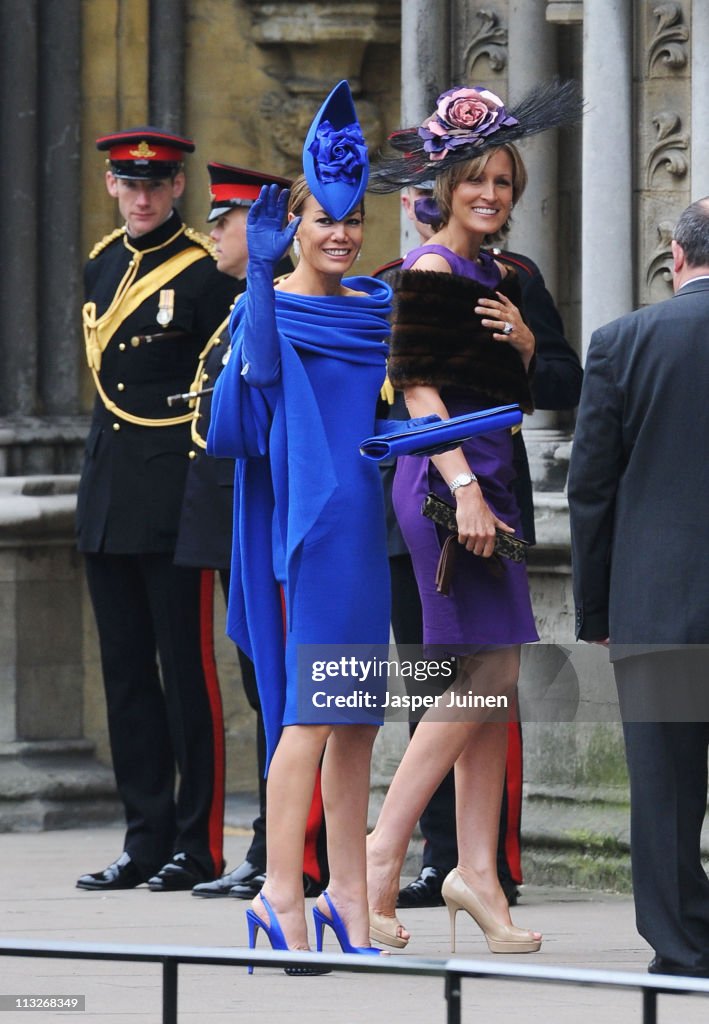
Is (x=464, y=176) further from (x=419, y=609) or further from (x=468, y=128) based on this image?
(x=419, y=609)

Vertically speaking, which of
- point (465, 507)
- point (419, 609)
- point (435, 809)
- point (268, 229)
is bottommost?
point (435, 809)

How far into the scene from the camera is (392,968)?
129 inches

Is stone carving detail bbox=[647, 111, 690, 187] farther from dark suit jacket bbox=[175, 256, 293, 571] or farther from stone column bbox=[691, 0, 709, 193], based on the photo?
dark suit jacket bbox=[175, 256, 293, 571]

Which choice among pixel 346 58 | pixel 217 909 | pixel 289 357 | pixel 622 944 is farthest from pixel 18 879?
pixel 346 58

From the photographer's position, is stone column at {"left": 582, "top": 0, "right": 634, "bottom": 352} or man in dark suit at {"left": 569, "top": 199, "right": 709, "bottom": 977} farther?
stone column at {"left": 582, "top": 0, "right": 634, "bottom": 352}

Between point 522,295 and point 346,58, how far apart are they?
114 inches

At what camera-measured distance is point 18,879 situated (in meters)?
7.08

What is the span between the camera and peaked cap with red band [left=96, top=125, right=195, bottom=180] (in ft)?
22.9

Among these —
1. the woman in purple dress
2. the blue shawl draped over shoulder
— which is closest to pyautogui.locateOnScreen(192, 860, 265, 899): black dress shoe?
the woman in purple dress

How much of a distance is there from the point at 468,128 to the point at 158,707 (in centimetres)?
218

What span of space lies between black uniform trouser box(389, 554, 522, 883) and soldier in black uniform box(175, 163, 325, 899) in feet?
0.99

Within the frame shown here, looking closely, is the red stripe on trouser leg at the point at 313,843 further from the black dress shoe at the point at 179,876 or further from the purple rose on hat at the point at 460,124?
the purple rose on hat at the point at 460,124

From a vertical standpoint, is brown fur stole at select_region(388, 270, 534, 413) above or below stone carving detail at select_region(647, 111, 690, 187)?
below

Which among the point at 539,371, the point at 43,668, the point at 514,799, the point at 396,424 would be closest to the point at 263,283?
the point at 396,424
